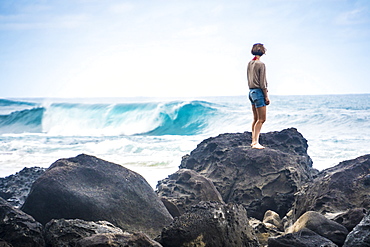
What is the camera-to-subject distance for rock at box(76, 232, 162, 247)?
2.99 m

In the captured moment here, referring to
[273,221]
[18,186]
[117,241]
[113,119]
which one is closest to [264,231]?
[273,221]

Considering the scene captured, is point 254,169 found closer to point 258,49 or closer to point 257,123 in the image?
point 257,123

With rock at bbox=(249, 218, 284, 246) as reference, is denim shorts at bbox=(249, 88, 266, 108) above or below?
above

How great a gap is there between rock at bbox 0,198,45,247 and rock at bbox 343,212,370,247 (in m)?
2.16

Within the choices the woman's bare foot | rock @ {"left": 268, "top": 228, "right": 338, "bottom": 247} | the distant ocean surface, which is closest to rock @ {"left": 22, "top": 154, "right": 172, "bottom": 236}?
rock @ {"left": 268, "top": 228, "right": 338, "bottom": 247}

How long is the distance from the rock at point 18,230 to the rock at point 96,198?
1.73 feet

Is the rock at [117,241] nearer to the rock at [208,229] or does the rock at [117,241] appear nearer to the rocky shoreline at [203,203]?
the rocky shoreline at [203,203]

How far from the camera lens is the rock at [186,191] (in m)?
5.32

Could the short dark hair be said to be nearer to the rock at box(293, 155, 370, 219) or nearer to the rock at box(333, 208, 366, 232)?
the rock at box(293, 155, 370, 219)

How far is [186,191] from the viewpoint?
5.54m

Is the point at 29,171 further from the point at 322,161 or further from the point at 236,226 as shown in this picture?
the point at 322,161

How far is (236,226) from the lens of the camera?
360 centimetres

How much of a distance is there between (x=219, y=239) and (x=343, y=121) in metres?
21.5

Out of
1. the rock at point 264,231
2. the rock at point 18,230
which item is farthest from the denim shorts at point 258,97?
the rock at point 18,230
